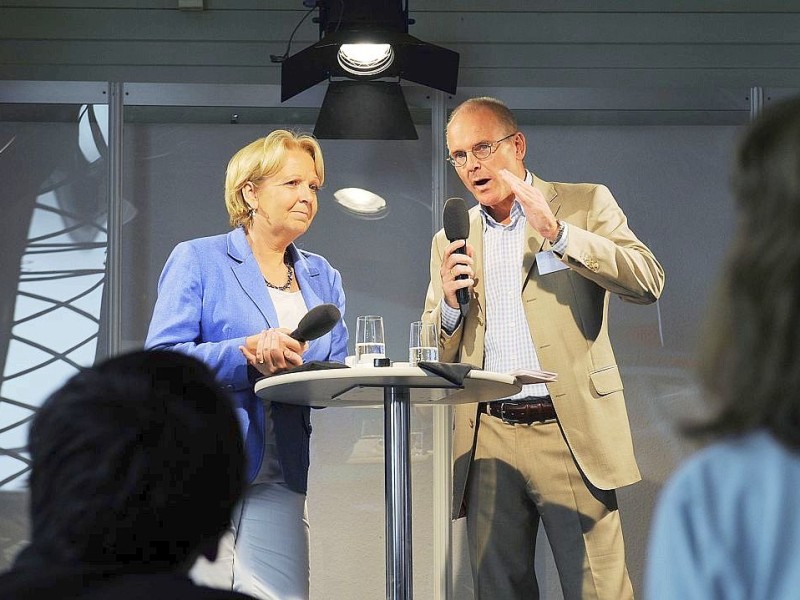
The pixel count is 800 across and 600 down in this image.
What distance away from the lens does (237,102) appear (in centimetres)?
493

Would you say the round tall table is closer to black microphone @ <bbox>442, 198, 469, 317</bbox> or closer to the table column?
the table column

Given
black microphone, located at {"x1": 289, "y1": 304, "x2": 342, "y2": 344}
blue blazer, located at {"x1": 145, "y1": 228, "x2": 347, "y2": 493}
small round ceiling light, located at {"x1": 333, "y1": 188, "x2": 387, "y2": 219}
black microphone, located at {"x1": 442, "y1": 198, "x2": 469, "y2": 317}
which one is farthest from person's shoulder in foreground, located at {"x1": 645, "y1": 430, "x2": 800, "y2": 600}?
small round ceiling light, located at {"x1": 333, "y1": 188, "x2": 387, "y2": 219}

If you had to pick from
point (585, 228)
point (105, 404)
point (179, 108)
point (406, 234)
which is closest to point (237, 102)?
point (179, 108)

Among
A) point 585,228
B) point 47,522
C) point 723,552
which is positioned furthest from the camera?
point 585,228

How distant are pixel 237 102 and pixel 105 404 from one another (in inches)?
150

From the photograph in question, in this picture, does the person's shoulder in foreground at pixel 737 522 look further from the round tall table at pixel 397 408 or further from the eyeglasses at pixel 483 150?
the eyeglasses at pixel 483 150

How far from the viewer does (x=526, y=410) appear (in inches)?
150

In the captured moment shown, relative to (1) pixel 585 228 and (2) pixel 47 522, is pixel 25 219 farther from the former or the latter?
(2) pixel 47 522

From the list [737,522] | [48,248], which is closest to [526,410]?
[48,248]

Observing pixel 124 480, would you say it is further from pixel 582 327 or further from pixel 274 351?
pixel 582 327

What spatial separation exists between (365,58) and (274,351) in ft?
5.75

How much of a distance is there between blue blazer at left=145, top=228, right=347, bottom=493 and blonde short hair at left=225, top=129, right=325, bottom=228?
6.1 inches

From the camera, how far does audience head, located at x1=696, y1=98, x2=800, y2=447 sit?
957 mm

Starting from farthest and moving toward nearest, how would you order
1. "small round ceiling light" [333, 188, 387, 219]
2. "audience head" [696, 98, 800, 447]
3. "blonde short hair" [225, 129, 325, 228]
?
"small round ceiling light" [333, 188, 387, 219] → "blonde short hair" [225, 129, 325, 228] → "audience head" [696, 98, 800, 447]
